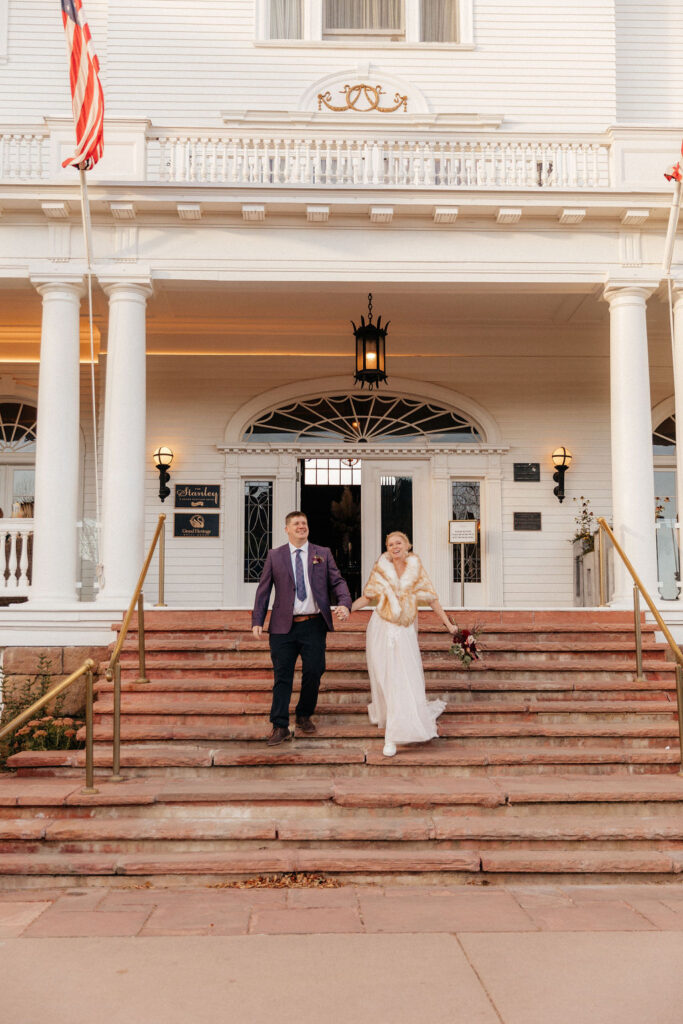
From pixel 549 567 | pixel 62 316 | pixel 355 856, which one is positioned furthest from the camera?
pixel 549 567

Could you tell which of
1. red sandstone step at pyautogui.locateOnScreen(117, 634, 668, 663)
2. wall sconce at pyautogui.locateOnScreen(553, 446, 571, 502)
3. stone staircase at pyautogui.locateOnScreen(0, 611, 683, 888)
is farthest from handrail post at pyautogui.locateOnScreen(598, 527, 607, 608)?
wall sconce at pyautogui.locateOnScreen(553, 446, 571, 502)

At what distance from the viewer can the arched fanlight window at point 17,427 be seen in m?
14.6

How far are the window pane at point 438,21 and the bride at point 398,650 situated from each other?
375 inches

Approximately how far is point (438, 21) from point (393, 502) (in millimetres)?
6982

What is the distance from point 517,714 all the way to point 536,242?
17.8 feet

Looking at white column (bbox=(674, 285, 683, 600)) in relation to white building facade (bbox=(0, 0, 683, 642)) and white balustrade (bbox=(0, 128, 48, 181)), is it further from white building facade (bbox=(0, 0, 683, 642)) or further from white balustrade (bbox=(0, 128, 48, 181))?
white balustrade (bbox=(0, 128, 48, 181))

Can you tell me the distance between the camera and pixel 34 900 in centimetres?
584

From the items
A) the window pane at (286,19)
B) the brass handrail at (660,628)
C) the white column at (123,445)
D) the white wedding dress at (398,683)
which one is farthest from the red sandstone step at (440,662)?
the window pane at (286,19)

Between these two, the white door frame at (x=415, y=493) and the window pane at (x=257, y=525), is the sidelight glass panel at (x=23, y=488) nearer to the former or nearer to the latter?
the white door frame at (x=415, y=493)

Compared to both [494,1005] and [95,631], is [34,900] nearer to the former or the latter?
[494,1005]

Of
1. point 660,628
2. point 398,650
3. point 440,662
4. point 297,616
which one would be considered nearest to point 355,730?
point 398,650

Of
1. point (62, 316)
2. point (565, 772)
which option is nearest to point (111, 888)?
point (565, 772)

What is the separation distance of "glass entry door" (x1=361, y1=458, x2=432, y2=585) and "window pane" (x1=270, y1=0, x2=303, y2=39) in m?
6.21

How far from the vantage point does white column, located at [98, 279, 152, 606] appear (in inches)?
411
